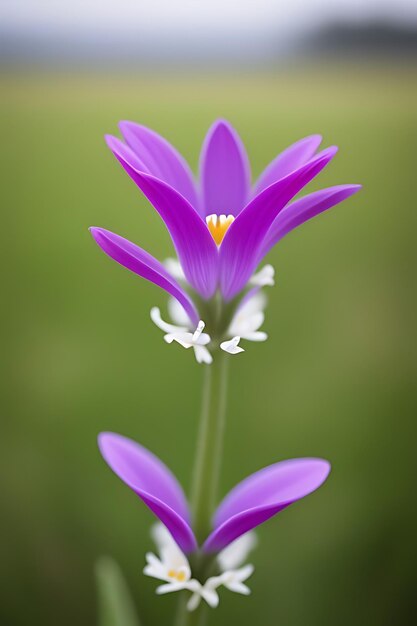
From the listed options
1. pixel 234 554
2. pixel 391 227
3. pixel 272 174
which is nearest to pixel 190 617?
pixel 234 554

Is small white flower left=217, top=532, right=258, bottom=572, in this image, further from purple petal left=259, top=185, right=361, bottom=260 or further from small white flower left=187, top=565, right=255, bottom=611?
purple petal left=259, top=185, right=361, bottom=260

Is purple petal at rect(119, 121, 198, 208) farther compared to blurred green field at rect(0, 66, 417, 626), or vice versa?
blurred green field at rect(0, 66, 417, 626)

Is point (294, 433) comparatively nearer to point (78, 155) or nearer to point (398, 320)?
point (398, 320)

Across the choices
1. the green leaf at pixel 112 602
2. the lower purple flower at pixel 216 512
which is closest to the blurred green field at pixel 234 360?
the green leaf at pixel 112 602

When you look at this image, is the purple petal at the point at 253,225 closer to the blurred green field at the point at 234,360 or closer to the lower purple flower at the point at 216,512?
the lower purple flower at the point at 216,512

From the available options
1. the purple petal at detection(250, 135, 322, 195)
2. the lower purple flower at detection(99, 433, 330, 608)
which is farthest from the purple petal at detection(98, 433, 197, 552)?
the purple petal at detection(250, 135, 322, 195)

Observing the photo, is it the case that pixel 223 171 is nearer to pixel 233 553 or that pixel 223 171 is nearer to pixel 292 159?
pixel 292 159
